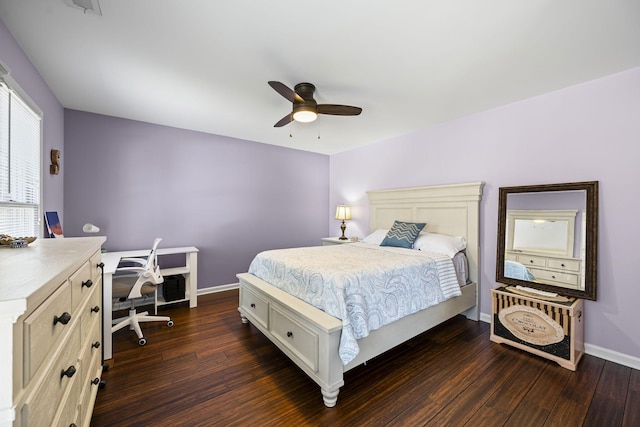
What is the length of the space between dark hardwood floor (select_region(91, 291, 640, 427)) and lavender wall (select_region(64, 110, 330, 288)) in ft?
5.12

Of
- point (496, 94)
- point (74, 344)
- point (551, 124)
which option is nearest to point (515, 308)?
point (551, 124)

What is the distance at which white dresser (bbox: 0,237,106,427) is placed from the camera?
61cm

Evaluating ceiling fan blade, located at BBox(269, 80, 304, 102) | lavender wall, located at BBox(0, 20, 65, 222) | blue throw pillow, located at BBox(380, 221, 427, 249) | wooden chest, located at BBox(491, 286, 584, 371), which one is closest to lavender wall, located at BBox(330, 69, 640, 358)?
wooden chest, located at BBox(491, 286, 584, 371)

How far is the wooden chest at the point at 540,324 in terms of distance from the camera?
85.4 inches

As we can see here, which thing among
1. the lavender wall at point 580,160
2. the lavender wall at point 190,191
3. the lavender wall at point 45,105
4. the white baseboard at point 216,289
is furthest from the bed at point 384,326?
the lavender wall at point 45,105

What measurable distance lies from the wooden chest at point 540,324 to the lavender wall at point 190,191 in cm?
335

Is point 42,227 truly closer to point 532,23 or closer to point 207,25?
point 207,25

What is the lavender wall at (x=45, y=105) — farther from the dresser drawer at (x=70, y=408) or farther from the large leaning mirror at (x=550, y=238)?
the large leaning mirror at (x=550, y=238)

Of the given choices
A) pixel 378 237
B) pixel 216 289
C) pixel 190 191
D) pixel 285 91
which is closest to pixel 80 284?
pixel 285 91

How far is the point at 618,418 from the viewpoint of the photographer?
165 centimetres

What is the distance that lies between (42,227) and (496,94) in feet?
14.7

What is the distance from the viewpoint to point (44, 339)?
810 mm

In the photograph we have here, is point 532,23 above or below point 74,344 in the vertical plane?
above

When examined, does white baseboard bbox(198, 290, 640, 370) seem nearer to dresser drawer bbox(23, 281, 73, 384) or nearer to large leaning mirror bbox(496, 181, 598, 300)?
large leaning mirror bbox(496, 181, 598, 300)
